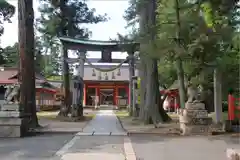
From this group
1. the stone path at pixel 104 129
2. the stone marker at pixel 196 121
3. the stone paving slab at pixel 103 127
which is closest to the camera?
the stone marker at pixel 196 121

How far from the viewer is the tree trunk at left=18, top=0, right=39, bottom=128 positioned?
17125 mm

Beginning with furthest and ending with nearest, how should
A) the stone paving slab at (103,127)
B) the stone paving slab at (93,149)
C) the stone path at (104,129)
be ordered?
the stone paving slab at (103,127) → the stone path at (104,129) → the stone paving slab at (93,149)

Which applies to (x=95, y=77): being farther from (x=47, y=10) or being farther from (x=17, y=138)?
(x=17, y=138)

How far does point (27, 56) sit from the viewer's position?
1727 centimetres

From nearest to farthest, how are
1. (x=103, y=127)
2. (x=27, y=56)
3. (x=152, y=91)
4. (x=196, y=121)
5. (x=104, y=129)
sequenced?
(x=196, y=121) < (x=104, y=129) < (x=27, y=56) < (x=103, y=127) < (x=152, y=91)

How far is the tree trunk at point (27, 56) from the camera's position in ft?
56.2

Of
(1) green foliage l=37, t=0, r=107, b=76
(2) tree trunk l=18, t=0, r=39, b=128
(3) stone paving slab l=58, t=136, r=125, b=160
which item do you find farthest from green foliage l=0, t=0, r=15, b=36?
(3) stone paving slab l=58, t=136, r=125, b=160

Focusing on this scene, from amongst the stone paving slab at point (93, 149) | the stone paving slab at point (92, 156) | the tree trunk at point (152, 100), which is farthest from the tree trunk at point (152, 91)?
the stone paving slab at point (92, 156)

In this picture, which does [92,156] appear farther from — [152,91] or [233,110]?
[152,91]

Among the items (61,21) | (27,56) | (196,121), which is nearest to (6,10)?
(61,21)

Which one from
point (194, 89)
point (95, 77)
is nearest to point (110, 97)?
point (95, 77)

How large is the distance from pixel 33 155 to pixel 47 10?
19975mm

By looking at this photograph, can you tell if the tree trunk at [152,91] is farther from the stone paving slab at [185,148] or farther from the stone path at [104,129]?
the stone paving slab at [185,148]

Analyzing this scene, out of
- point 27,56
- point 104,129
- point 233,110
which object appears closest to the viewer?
point 233,110
